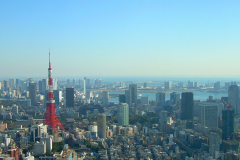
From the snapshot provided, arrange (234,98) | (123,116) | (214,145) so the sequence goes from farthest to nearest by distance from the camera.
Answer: (234,98)
(123,116)
(214,145)

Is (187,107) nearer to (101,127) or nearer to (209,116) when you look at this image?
(209,116)

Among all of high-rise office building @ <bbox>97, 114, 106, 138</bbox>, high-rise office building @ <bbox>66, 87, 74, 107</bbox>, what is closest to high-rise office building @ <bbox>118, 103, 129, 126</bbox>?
high-rise office building @ <bbox>97, 114, 106, 138</bbox>

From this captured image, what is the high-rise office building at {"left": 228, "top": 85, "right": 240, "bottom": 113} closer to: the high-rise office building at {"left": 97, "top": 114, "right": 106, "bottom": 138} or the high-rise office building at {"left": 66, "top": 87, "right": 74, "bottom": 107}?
the high-rise office building at {"left": 97, "top": 114, "right": 106, "bottom": 138}

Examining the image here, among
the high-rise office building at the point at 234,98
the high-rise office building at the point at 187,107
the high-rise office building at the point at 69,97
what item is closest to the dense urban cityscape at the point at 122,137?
the high-rise office building at the point at 187,107

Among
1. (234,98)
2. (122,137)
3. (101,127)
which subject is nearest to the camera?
(122,137)

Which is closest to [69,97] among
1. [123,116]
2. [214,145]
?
[123,116]

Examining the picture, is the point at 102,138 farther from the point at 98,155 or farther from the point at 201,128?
the point at 201,128
